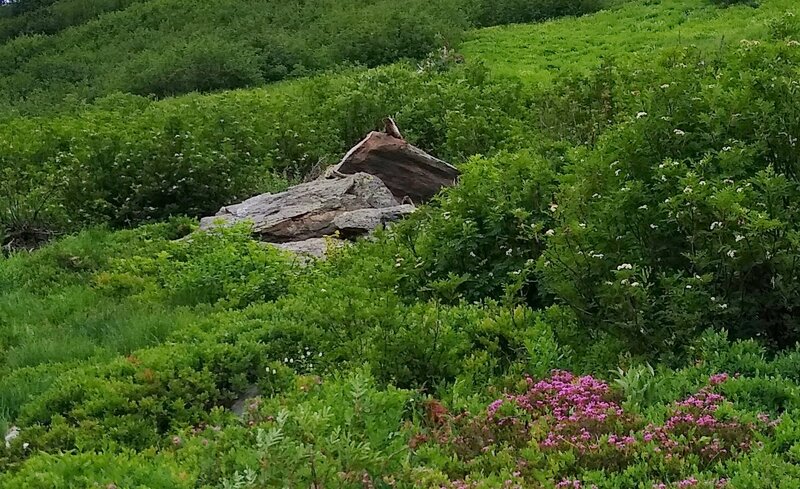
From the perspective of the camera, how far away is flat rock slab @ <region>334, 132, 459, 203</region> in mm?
12133

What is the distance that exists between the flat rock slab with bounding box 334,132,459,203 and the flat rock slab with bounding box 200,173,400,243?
0.41 m

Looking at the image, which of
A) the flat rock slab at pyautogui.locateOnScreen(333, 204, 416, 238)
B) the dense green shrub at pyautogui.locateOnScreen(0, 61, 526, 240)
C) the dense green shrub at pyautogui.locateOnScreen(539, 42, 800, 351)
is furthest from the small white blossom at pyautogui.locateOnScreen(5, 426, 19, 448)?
the dense green shrub at pyautogui.locateOnScreen(0, 61, 526, 240)

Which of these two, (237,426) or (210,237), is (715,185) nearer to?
(237,426)

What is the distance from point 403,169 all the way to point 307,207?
5.83ft

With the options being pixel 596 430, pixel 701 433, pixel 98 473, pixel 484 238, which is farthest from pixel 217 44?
pixel 701 433

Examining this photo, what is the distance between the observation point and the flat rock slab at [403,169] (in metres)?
12.1

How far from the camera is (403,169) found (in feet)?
40.2

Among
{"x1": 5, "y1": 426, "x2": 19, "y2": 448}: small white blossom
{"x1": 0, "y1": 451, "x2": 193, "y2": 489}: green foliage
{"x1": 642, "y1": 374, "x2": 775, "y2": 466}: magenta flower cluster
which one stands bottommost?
{"x1": 5, "y1": 426, "x2": 19, "y2": 448}: small white blossom

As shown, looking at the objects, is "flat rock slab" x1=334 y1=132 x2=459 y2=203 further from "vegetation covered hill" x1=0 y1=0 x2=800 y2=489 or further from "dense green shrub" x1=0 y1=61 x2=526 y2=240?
"vegetation covered hill" x1=0 y1=0 x2=800 y2=489

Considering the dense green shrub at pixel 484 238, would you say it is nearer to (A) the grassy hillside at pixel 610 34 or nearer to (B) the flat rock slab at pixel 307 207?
(B) the flat rock slab at pixel 307 207

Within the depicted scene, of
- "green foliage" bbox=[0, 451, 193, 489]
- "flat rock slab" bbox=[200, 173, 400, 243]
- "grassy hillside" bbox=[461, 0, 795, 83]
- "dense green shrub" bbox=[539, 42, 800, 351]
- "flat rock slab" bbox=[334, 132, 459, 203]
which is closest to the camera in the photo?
"green foliage" bbox=[0, 451, 193, 489]

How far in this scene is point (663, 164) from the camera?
20.1 ft

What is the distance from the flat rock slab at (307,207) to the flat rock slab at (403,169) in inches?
16.2

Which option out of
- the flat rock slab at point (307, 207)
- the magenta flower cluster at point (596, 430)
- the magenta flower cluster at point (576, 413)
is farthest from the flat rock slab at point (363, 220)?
the magenta flower cluster at point (596, 430)
